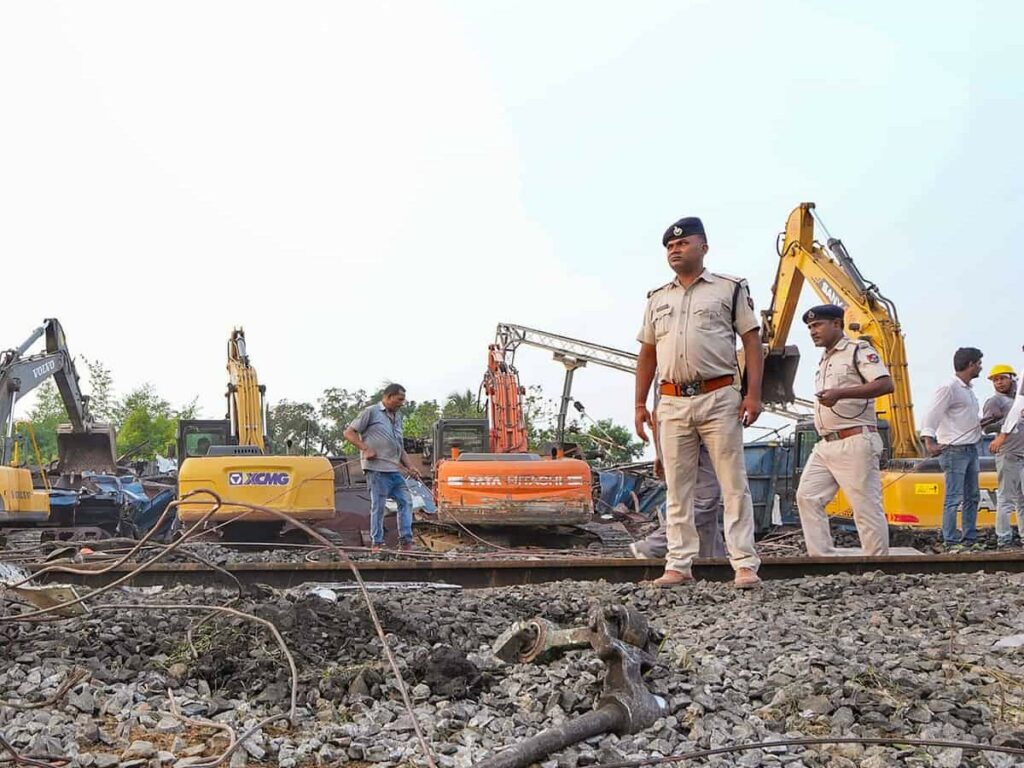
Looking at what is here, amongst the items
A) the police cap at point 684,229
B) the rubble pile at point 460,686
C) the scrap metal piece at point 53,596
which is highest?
the police cap at point 684,229

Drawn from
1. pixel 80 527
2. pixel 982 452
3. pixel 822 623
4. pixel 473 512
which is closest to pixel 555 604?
pixel 822 623

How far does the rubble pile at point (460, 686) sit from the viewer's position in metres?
2.66

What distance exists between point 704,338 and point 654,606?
1442 mm

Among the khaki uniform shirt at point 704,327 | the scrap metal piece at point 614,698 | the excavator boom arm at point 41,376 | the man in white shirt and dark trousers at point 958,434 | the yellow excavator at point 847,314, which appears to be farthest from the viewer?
the yellow excavator at point 847,314

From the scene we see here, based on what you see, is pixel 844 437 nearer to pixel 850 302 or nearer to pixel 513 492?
pixel 513 492

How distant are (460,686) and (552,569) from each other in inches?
115

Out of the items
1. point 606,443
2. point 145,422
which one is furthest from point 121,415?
point 606,443

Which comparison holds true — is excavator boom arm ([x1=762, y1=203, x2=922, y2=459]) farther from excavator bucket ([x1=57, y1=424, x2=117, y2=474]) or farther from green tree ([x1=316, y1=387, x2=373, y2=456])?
green tree ([x1=316, y1=387, x2=373, y2=456])

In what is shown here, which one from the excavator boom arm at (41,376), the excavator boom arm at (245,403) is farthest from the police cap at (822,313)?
the excavator boom arm at (245,403)

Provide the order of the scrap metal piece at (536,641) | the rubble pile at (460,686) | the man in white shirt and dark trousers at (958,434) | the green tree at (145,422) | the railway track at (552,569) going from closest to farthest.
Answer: the rubble pile at (460,686), the scrap metal piece at (536,641), the railway track at (552,569), the man in white shirt and dark trousers at (958,434), the green tree at (145,422)

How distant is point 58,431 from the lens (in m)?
14.2

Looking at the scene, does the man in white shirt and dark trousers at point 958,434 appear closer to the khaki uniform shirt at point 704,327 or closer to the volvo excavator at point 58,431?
the khaki uniform shirt at point 704,327

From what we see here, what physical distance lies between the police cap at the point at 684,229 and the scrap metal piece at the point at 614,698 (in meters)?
2.47

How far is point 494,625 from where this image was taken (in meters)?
4.16
